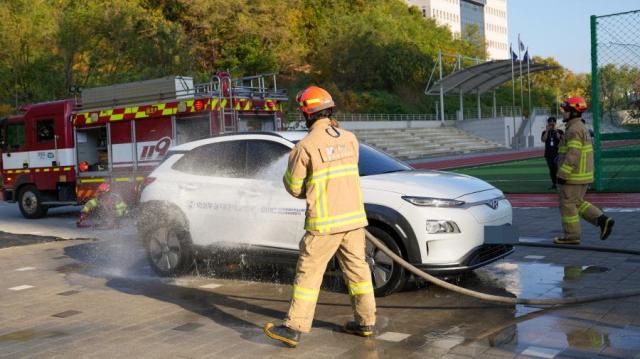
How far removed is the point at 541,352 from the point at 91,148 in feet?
41.2

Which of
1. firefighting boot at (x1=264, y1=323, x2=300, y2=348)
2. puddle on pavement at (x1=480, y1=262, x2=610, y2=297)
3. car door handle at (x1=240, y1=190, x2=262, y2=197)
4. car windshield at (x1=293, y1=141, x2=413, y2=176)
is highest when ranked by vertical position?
car windshield at (x1=293, y1=141, x2=413, y2=176)

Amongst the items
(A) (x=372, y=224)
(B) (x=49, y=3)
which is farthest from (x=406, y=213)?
(B) (x=49, y=3)

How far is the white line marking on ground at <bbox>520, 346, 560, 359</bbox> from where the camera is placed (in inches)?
182

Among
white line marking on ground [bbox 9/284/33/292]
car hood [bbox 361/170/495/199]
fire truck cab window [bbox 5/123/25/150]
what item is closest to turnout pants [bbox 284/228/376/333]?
car hood [bbox 361/170/495/199]

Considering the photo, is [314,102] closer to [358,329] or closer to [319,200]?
[319,200]

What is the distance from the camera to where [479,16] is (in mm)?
147125

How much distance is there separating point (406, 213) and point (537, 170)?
65.3 ft

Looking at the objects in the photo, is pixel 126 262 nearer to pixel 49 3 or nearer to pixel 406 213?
pixel 406 213

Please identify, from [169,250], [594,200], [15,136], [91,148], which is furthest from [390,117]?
[169,250]

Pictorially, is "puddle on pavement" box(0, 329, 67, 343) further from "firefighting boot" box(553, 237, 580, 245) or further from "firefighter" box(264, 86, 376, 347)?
"firefighting boot" box(553, 237, 580, 245)

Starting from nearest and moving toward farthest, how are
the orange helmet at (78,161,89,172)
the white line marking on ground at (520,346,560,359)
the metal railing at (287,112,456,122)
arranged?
the white line marking on ground at (520,346,560,359) < the orange helmet at (78,161,89,172) < the metal railing at (287,112,456,122)

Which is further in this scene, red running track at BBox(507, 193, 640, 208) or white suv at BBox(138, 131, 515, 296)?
red running track at BBox(507, 193, 640, 208)

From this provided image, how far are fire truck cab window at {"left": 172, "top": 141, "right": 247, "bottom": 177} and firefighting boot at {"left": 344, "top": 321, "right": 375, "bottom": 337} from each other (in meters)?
2.52

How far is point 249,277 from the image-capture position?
782 centimetres
